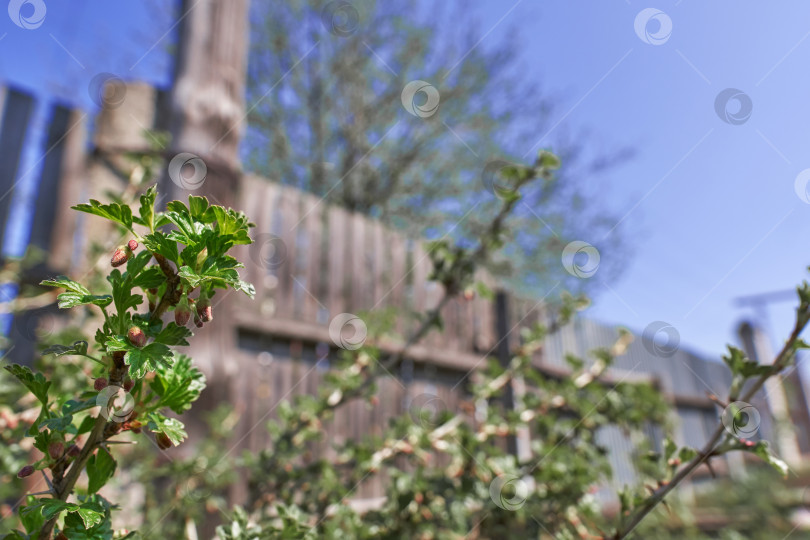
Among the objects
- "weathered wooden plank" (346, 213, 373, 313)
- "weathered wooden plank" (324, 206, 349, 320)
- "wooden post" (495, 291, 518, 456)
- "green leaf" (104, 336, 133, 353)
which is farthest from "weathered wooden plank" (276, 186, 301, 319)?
"green leaf" (104, 336, 133, 353)

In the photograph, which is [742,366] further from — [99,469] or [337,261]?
[337,261]

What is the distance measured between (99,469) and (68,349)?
15cm

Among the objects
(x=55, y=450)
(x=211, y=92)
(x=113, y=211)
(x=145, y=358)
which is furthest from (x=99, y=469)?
(x=211, y=92)

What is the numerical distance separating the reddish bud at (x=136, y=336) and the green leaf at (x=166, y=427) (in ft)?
0.26

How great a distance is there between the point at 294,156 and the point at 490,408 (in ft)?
23.0

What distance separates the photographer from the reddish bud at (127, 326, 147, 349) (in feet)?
1.75

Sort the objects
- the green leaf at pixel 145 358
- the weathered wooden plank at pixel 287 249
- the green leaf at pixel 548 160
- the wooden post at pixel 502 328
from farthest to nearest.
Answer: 1. the wooden post at pixel 502 328
2. the weathered wooden plank at pixel 287 249
3. the green leaf at pixel 548 160
4. the green leaf at pixel 145 358

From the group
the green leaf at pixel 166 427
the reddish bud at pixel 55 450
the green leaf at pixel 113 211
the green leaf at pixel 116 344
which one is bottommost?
the reddish bud at pixel 55 450

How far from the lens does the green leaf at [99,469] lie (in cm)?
60

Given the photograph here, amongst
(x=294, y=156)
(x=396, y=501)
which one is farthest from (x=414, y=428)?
(x=294, y=156)

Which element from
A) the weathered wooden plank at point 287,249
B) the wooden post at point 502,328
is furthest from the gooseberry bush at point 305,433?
the wooden post at point 502,328

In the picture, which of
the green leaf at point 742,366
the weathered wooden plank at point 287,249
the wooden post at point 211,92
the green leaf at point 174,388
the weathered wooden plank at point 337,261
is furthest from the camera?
the weathered wooden plank at point 337,261

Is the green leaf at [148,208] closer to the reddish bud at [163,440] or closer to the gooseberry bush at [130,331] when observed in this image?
the gooseberry bush at [130,331]

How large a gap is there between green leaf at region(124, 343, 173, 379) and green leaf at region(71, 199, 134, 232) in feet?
0.37
